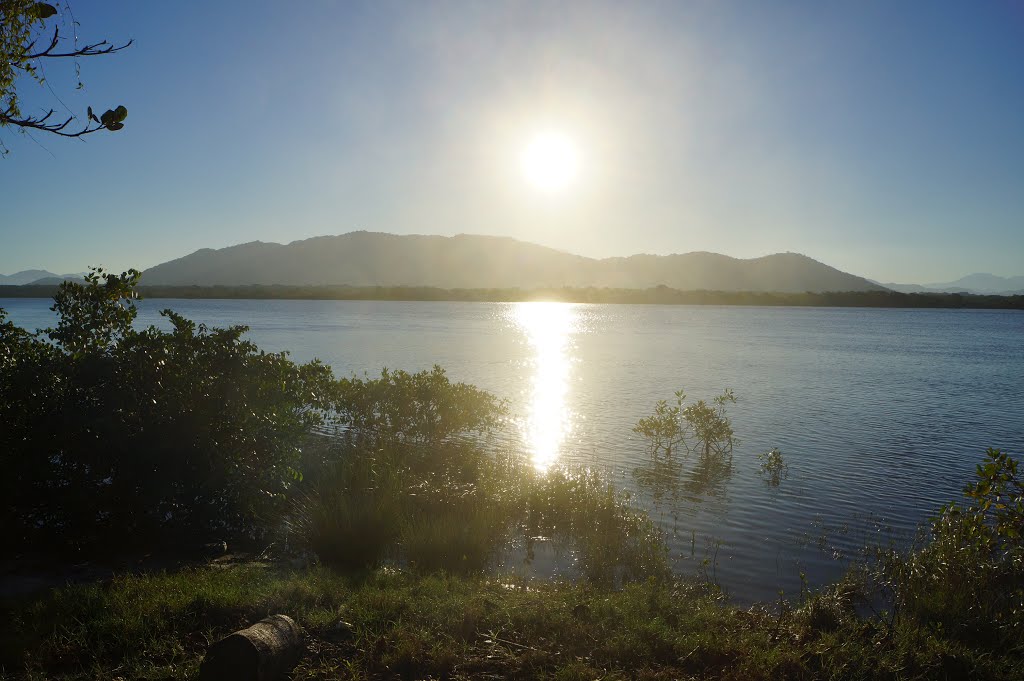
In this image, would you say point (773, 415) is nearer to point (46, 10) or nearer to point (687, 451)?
point (687, 451)

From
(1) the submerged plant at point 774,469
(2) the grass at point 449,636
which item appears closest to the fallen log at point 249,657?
(2) the grass at point 449,636

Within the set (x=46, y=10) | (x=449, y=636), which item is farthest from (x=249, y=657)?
(x=46, y=10)

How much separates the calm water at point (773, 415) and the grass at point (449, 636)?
10.2 feet

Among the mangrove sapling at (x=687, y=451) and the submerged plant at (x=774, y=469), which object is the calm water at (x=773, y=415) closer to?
the submerged plant at (x=774, y=469)

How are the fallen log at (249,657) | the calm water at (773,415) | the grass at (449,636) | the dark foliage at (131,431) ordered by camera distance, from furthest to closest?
the calm water at (773,415) < the dark foliage at (131,431) < the grass at (449,636) < the fallen log at (249,657)

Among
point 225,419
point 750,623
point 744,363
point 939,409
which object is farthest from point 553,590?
point 744,363

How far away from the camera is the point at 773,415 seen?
29.2 m

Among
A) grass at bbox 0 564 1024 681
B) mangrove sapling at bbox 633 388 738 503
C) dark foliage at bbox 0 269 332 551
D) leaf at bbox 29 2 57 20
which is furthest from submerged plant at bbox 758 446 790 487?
leaf at bbox 29 2 57 20

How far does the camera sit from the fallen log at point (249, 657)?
20.9ft

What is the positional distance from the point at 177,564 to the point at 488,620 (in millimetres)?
5125

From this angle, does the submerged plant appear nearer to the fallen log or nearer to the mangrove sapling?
the mangrove sapling

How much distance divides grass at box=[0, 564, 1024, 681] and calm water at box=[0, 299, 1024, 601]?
10.2 ft

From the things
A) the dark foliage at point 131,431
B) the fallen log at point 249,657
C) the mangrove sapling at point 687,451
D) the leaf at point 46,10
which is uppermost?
the leaf at point 46,10

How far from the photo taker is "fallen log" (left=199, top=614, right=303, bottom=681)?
6.36m
